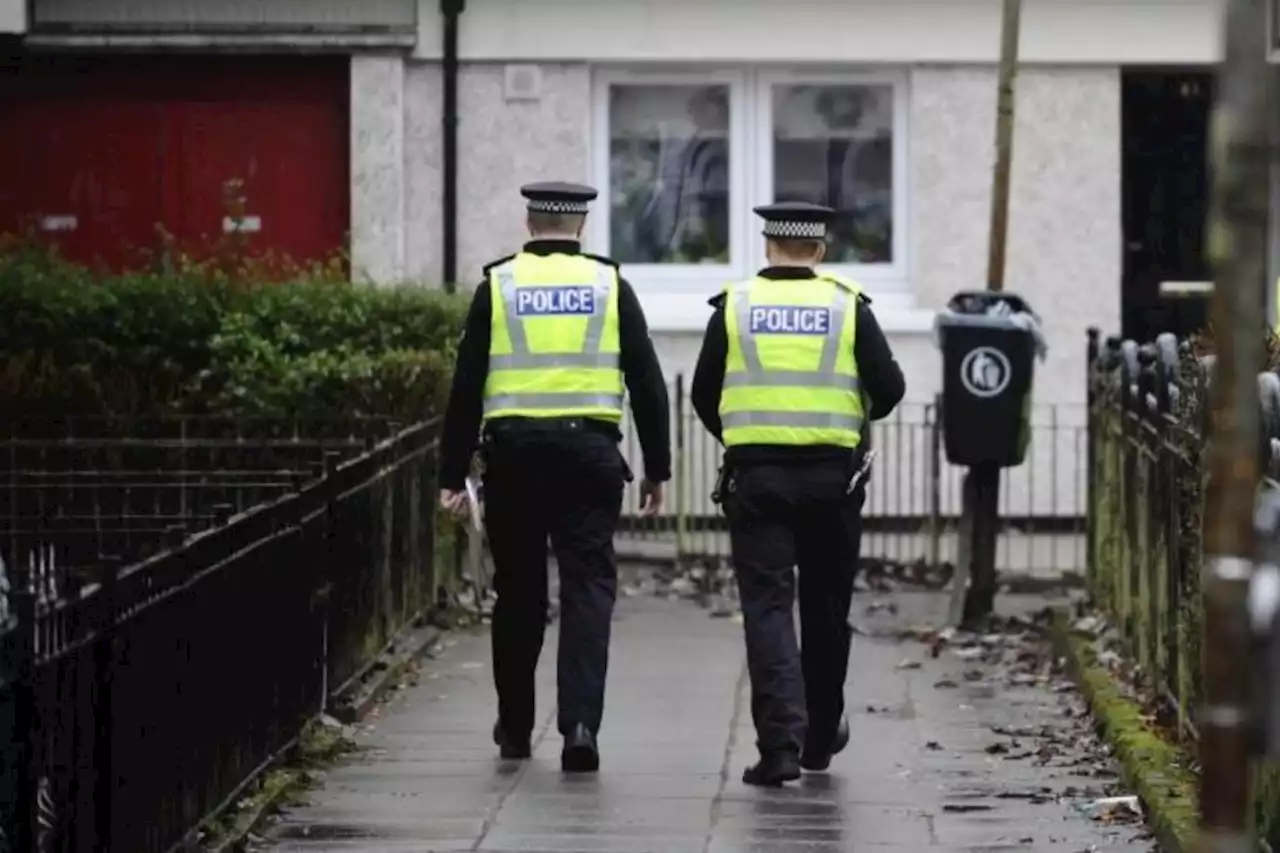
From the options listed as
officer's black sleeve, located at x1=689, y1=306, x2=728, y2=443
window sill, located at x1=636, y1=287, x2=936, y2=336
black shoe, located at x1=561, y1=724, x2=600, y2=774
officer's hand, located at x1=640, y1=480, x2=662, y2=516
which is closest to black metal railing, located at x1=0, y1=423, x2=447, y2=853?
black shoe, located at x1=561, y1=724, x2=600, y2=774

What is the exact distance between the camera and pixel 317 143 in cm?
1672

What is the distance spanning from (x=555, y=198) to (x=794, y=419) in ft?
3.49

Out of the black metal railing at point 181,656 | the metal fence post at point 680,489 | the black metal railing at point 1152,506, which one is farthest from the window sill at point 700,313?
the black metal railing at point 181,656

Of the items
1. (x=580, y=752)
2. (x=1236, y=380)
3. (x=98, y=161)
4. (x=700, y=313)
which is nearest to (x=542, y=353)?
(x=580, y=752)

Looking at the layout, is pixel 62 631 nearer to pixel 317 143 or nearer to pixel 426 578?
pixel 426 578

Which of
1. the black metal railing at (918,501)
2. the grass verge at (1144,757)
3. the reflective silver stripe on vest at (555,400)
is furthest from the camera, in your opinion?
the black metal railing at (918,501)

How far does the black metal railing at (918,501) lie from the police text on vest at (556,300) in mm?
5467

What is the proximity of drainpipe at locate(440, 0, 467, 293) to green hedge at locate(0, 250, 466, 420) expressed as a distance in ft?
7.72

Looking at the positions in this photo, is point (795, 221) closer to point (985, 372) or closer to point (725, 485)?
point (725, 485)

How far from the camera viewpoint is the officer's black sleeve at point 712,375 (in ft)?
29.5

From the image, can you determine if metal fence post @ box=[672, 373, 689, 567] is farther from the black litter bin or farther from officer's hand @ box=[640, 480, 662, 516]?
officer's hand @ box=[640, 480, 662, 516]

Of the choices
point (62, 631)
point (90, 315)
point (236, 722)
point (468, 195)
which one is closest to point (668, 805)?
point (236, 722)

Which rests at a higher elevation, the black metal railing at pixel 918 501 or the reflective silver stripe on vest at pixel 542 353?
the reflective silver stripe on vest at pixel 542 353

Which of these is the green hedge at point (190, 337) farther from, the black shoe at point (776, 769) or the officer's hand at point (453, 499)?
the black shoe at point (776, 769)
